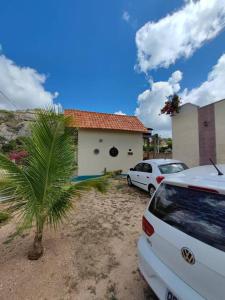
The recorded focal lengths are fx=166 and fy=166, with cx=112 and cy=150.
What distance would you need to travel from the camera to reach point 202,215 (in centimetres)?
155

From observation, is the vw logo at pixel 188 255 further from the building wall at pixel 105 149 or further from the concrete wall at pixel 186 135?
the building wall at pixel 105 149

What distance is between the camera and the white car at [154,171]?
6.59 meters

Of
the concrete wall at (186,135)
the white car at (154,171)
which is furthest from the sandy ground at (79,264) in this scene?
the concrete wall at (186,135)

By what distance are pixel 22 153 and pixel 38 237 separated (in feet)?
5.37

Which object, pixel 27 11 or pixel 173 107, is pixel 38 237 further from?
pixel 173 107

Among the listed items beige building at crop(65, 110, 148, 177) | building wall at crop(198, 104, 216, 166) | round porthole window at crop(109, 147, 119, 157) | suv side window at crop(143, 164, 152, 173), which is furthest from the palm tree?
round porthole window at crop(109, 147, 119, 157)

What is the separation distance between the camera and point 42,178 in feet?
9.69

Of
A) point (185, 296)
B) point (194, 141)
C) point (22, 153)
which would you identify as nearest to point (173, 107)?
point (194, 141)

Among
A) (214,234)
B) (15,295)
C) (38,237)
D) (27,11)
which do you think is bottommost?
(15,295)

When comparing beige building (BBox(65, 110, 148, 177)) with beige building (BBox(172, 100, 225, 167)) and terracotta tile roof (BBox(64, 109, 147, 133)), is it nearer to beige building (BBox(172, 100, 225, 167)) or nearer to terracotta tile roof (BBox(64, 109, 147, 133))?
terracotta tile roof (BBox(64, 109, 147, 133))

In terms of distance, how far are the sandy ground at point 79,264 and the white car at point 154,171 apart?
2.12 metres

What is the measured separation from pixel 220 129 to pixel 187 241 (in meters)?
8.86

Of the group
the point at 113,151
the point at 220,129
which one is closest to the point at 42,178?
the point at 220,129

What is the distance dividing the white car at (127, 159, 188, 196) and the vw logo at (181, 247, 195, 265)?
180 inches
